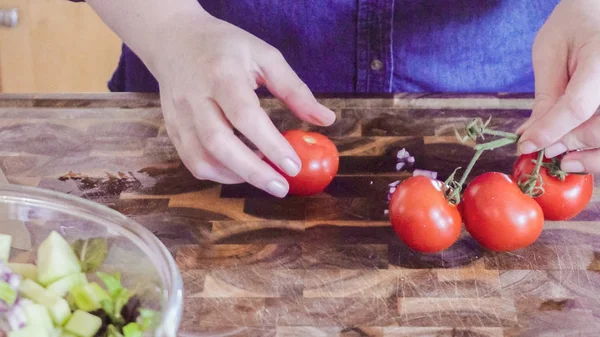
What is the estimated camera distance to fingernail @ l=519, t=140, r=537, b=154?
0.93 metres

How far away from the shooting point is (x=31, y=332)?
0.70m

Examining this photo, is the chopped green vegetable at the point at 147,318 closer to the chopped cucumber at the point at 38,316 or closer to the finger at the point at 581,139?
the chopped cucumber at the point at 38,316

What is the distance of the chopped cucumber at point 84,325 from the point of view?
0.73 metres

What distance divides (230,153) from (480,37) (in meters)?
0.57

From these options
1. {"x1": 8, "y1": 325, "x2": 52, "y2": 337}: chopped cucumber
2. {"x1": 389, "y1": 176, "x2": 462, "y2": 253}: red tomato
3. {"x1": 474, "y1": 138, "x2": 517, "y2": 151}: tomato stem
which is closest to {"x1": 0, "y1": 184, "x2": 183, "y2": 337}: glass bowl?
{"x1": 8, "y1": 325, "x2": 52, "y2": 337}: chopped cucumber

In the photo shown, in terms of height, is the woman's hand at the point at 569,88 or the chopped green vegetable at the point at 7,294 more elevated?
the woman's hand at the point at 569,88

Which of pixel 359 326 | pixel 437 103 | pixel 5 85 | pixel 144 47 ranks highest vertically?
pixel 144 47

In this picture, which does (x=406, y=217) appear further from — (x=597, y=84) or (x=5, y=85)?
(x=5, y=85)

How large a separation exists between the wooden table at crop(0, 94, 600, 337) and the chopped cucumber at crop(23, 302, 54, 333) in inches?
7.7

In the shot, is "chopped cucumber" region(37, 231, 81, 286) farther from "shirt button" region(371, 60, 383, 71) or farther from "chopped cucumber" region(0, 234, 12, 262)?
"shirt button" region(371, 60, 383, 71)

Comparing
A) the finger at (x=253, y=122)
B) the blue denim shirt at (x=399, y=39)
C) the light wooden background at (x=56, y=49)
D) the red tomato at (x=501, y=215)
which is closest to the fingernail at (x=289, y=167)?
the finger at (x=253, y=122)

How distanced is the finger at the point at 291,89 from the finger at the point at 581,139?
318 millimetres

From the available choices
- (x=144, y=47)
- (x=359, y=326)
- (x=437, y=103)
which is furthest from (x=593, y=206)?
(x=144, y=47)

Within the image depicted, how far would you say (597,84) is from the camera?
2.92 ft
